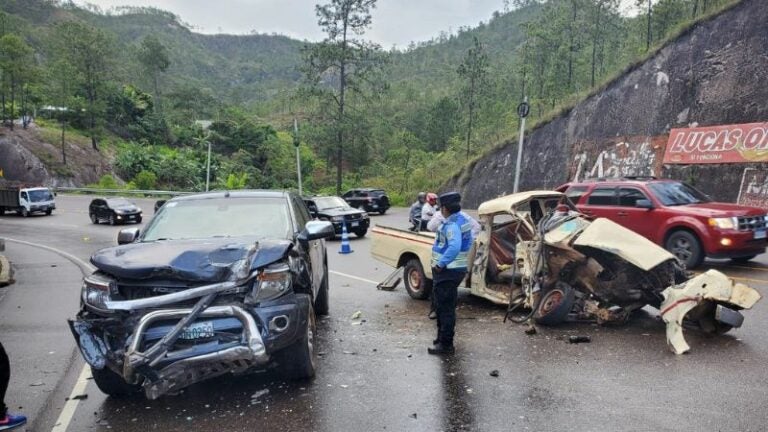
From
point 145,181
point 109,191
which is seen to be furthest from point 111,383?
point 145,181

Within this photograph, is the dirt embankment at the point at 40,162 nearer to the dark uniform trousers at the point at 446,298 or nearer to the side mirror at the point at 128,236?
the side mirror at the point at 128,236

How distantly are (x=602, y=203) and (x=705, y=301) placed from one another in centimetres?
623

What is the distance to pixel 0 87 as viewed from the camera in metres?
53.0

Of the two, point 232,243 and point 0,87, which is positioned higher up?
point 0,87

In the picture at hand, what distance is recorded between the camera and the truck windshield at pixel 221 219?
577cm

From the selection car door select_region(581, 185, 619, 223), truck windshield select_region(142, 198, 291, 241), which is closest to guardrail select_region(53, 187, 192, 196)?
car door select_region(581, 185, 619, 223)

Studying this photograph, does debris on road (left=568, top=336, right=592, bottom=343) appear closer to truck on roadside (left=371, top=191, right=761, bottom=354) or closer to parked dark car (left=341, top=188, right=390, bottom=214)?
truck on roadside (left=371, top=191, right=761, bottom=354)

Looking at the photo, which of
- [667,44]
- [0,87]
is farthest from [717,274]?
[0,87]

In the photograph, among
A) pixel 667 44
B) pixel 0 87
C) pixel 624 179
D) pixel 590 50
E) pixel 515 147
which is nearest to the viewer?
pixel 624 179

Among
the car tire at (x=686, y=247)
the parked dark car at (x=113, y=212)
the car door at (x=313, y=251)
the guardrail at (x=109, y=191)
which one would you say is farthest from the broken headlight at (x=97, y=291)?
the guardrail at (x=109, y=191)

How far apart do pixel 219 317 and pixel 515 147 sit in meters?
29.6

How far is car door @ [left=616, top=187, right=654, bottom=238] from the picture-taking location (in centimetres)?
1113

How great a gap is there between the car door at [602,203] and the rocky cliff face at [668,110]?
1169 centimetres

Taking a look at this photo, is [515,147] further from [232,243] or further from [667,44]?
[232,243]
